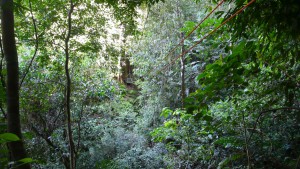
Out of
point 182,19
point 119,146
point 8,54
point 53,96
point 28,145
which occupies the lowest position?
point 119,146

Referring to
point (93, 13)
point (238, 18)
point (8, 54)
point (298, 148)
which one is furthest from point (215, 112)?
point (8, 54)

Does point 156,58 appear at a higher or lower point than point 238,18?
higher

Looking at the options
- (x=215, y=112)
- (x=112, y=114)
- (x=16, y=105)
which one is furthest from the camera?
(x=112, y=114)

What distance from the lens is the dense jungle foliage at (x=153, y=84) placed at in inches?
51.5

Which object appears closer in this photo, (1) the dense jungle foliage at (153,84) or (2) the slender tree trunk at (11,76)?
(1) the dense jungle foliage at (153,84)

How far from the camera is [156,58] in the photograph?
7086mm

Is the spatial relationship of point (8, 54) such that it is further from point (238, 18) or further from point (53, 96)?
point (53, 96)

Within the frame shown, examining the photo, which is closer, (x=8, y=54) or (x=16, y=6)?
(x=8, y=54)

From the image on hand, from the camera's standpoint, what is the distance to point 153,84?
7465mm

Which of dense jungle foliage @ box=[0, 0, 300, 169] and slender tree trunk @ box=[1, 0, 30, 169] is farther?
slender tree trunk @ box=[1, 0, 30, 169]

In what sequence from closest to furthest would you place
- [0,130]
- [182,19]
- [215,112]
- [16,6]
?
[16,6], [0,130], [215,112], [182,19]

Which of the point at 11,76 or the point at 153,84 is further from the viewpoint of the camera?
the point at 153,84

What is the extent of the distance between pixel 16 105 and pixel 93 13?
8.06ft

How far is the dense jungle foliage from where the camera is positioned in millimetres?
1309
